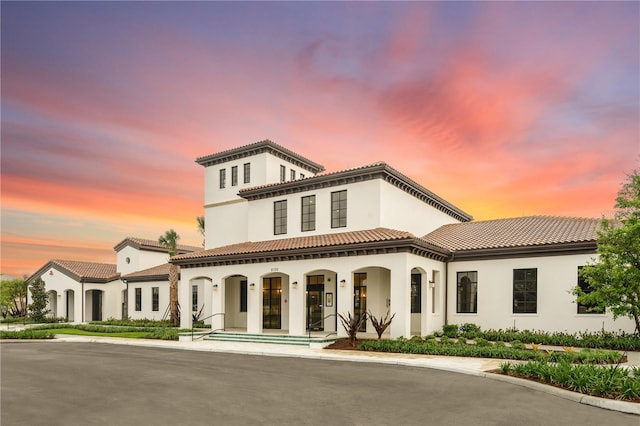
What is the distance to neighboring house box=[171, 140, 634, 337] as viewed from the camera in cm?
2102

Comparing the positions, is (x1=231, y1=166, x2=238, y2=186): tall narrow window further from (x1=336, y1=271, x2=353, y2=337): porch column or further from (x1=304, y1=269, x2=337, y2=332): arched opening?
(x1=336, y1=271, x2=353, y2=337): porch column

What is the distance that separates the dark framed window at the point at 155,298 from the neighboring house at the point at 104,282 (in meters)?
1.61

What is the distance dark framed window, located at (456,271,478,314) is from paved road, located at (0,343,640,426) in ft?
32.5

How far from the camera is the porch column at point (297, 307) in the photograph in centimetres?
2348

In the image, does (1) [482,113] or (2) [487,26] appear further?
(1) [482,113]

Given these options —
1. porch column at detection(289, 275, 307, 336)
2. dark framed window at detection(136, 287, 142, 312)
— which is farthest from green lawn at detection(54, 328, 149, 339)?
porch column at detection(289, 275, 307, 336)

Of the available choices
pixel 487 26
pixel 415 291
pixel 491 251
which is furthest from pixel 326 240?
pixel 487 26

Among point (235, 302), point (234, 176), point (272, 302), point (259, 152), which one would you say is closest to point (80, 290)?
point (234, 176)

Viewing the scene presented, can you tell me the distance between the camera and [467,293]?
77.7 ft

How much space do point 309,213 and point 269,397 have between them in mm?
16306

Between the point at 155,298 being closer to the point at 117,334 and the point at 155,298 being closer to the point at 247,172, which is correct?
the point at 117,334

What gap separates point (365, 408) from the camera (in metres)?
9.54

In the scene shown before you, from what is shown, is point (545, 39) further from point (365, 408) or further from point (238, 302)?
point (238, 302)

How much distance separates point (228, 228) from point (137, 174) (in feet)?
22.1
